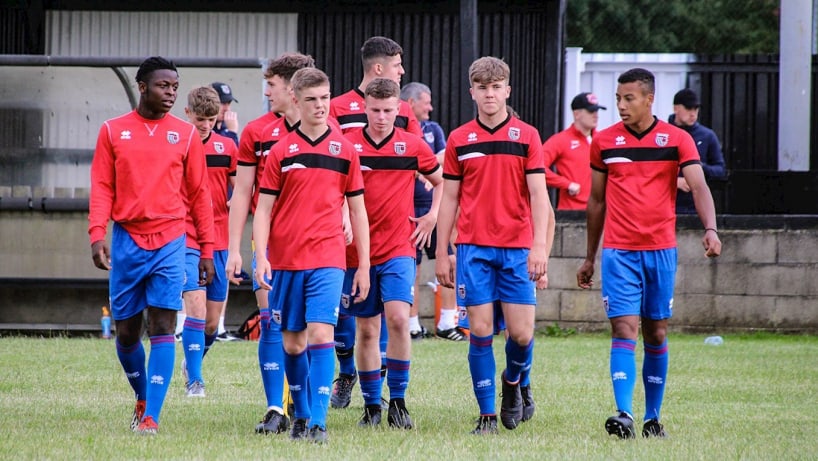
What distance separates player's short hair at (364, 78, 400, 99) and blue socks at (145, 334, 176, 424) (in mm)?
1949

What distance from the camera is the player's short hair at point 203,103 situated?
1009 centimetres

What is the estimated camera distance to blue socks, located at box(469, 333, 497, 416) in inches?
321

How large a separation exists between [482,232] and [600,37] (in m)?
18.4

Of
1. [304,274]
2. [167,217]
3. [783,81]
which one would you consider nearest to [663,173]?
[304,274]

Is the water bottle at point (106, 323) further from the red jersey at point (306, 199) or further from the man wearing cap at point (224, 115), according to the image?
the red jersey at point (306, 199)

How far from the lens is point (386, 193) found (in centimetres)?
867

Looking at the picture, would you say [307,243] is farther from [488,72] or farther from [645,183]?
[645,183]

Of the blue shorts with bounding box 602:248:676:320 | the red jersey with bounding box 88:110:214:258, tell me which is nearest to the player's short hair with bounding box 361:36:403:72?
the red jersey with bounding box 88:110:214:258

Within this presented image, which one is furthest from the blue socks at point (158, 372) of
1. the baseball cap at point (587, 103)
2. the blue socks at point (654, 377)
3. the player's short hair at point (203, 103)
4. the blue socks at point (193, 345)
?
the baseball cap at point (587, 103)

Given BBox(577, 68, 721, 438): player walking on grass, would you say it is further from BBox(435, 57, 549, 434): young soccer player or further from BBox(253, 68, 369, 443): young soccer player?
BBox(253, 68, 369, 443): young soccer player

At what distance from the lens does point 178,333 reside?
14.3 m

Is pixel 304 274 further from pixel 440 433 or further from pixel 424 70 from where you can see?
pixel 424 70

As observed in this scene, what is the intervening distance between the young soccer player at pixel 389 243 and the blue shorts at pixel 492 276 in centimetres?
51

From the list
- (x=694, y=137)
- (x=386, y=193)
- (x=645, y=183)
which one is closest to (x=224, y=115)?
(x=386, y=193)
